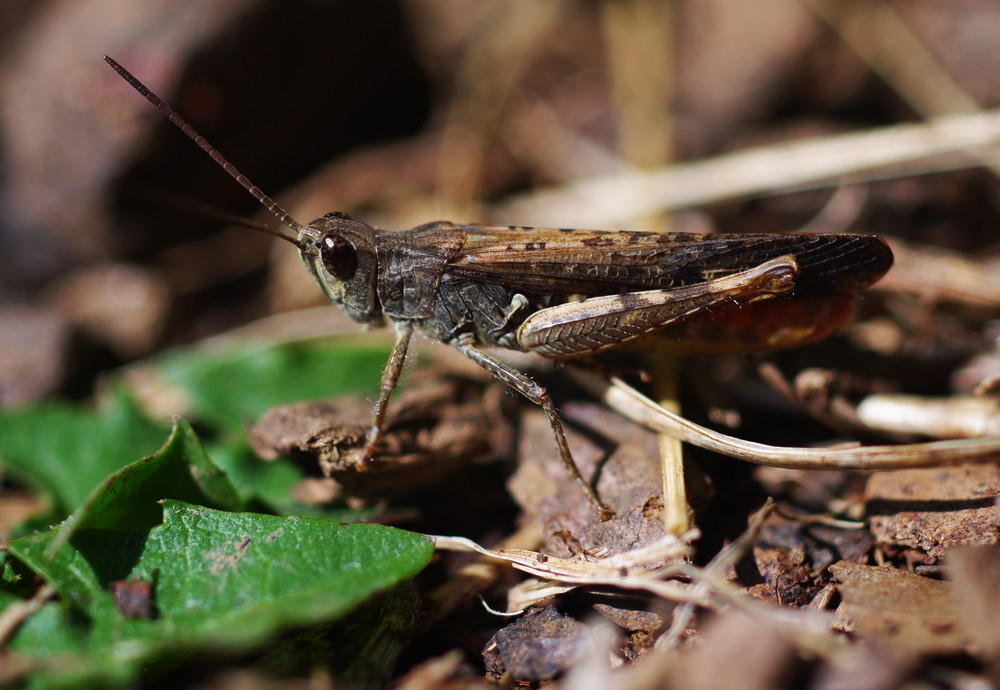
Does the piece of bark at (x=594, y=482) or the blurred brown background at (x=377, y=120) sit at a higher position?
the blurred brown background at (x=377, y=120)

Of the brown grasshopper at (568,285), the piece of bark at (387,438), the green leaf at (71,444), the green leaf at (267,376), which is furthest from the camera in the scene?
the green leaf at (267,376)

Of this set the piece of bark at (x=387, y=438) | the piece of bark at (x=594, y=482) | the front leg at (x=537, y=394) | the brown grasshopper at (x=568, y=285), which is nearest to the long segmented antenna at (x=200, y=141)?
the brown grasshopper at (x=568, y=285)

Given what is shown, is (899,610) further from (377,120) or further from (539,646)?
(377,120)

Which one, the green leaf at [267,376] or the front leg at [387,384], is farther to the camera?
the green leaf at [267,376]

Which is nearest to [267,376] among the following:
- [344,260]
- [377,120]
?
[344,260]

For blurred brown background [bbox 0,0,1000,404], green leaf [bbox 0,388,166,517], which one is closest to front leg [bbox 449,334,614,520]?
green leaf [bbox 0,388,166,517]

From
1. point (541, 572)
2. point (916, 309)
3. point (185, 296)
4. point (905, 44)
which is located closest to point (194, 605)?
point (541, 572)

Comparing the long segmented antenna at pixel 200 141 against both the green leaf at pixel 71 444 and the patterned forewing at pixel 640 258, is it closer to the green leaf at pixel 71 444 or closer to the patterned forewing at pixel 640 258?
the patterned forewing at pixel 640 258
